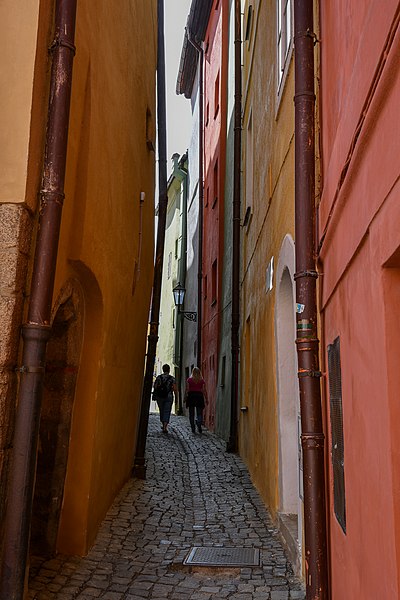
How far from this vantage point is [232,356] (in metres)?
11.2

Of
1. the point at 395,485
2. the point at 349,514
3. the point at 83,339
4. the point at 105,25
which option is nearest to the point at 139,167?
the point at 105,25

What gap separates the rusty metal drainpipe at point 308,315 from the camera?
12.8 feet

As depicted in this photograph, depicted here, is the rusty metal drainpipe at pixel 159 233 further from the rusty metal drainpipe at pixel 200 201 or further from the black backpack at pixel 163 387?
the rusty metal drainpipe at pixel 200 201

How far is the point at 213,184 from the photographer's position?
16.4 metres

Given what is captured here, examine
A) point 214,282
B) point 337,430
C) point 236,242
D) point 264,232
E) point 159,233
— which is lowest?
point 337,430

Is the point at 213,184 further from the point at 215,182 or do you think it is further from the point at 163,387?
the point at 163,387

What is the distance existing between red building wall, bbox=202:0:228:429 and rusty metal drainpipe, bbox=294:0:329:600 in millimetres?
9964

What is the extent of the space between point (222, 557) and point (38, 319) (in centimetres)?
Result: 265

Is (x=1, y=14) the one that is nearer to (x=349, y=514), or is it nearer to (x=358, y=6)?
(x=358, y=6)

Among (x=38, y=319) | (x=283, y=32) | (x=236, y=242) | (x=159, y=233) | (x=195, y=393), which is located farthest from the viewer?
(x=195, y=393)

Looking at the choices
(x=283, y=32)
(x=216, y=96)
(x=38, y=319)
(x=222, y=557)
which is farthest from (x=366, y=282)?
(x=216, y=96)

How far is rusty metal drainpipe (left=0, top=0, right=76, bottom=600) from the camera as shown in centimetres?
364

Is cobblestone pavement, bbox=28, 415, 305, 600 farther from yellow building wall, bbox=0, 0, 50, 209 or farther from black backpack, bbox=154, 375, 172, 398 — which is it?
black backpack, bbox=154, 375, 172, 398

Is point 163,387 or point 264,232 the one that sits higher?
point 264,232
